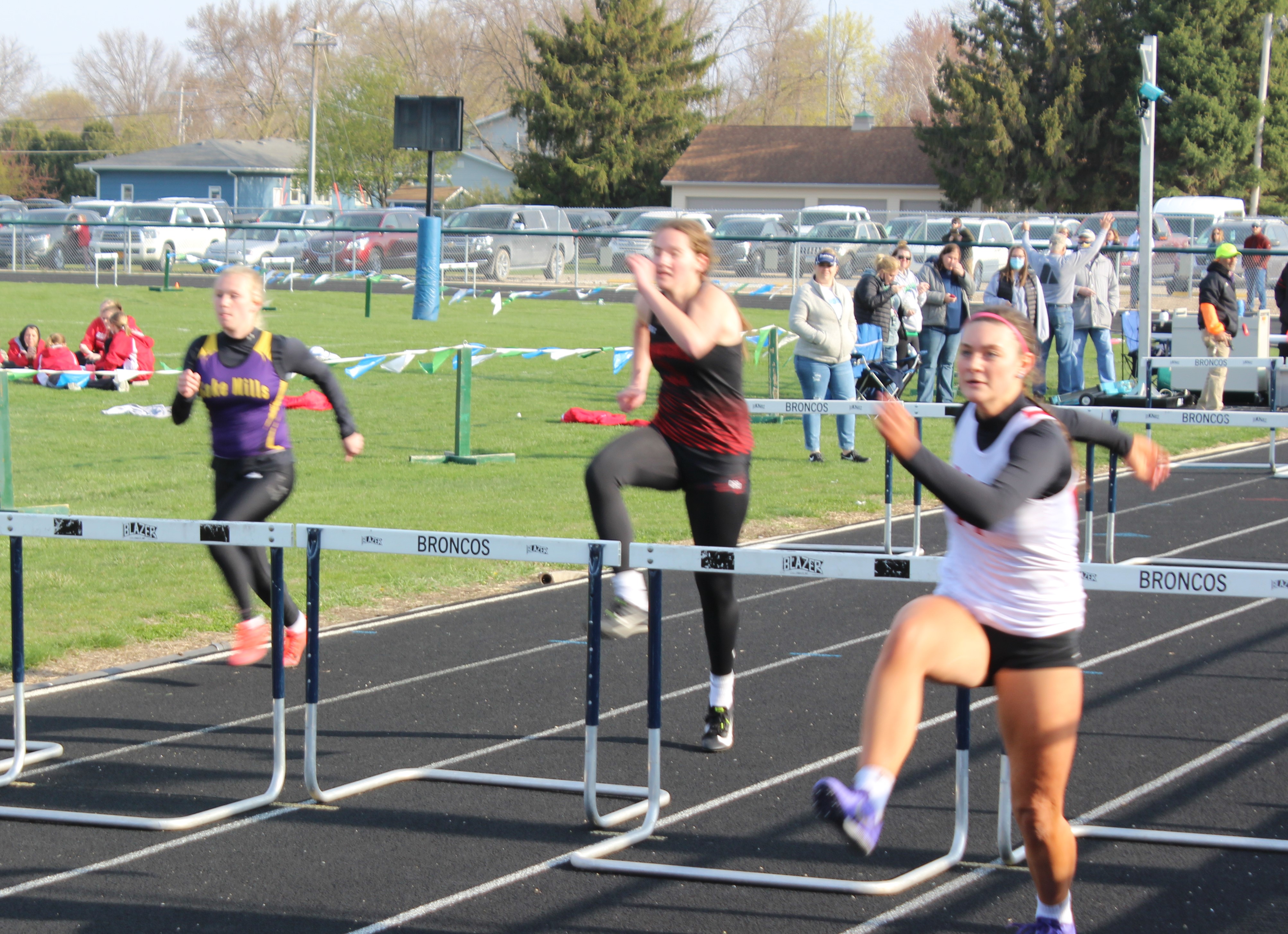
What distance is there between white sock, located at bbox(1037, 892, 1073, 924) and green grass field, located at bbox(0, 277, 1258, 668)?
537 cm

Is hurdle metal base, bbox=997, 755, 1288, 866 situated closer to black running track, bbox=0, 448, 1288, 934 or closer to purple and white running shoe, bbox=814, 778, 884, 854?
black running track, bbox=0, 448, 1288, 934

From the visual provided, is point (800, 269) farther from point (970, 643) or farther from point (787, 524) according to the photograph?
point (970, 643)

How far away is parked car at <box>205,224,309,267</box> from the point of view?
3850 centimetres

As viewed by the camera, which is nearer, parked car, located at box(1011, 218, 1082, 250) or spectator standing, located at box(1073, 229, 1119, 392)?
spectator standing, located at box(1073, 229, 1119, 392)

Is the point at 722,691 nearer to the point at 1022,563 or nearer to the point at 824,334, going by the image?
the point at 1022,563

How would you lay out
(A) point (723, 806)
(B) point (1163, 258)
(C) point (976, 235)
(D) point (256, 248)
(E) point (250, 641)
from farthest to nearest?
(D) point (256, 248)
(C) point (976, 235)
(B) point (1163, 258)
(E) point (250, 641)
(A) point (723, 806)

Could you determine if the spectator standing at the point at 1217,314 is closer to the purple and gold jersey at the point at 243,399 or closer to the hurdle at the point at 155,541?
the purple and gold jersey at the point at 243,399

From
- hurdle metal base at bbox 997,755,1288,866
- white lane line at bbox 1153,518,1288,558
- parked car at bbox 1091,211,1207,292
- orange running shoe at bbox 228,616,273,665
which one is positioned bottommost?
hurdle metal base at bbox 997,755,1288,866

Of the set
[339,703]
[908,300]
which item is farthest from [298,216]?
[339,703]

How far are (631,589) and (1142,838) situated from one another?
2013 millimetres

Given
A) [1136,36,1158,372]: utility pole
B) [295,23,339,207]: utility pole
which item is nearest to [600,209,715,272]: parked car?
[1136,36,1158,372]: utility pole

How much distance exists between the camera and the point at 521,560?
4973 millimetres

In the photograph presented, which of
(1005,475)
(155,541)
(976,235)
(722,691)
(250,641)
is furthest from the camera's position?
(976,235)

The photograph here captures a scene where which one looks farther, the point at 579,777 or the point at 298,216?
the point at 298,216
